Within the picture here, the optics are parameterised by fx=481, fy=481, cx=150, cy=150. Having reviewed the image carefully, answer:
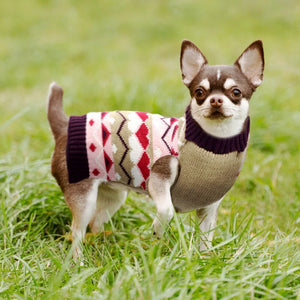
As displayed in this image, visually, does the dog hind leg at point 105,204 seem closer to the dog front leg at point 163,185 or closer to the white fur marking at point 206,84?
the dog front leg at point 163,185

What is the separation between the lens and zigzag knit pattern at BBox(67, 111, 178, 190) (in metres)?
2.58

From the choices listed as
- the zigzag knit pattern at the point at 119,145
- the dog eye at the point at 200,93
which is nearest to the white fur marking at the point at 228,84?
the dog eye at the point at 200,93

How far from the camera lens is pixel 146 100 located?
5078 mm

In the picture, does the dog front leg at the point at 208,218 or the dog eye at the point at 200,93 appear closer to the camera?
the dog eye at the point at 200,93

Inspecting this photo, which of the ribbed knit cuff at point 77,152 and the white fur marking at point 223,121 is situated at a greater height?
the white fur marking at point 223,121

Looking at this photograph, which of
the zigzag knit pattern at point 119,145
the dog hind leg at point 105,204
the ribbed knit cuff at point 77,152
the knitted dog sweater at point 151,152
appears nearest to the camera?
the knitted dog sweater at point 151,152

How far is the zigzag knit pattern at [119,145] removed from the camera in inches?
101

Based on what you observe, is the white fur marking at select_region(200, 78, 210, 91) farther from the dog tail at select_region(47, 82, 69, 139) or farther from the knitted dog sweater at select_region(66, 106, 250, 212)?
the dog tail at select_region(47, 82, 69, 139)

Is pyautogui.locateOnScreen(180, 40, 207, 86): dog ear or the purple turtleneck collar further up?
pyautogui.locateOnScreen(180, 40, 207, 86): dog ear

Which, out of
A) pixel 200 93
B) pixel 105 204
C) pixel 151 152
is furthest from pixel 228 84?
pixel 105 204

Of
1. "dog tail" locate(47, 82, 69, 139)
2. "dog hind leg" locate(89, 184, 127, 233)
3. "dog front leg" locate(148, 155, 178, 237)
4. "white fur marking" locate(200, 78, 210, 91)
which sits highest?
"white fur marking" locate(200, 78, 210, 91)

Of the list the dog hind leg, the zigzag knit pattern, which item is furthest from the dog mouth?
the dog hind leg

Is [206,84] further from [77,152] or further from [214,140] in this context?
[77,152]

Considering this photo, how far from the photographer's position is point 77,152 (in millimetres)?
2699
